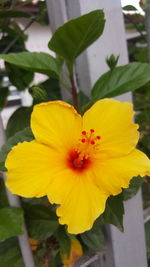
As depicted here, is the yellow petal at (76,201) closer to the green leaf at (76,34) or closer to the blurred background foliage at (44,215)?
the blurred background foliage at (44,215)

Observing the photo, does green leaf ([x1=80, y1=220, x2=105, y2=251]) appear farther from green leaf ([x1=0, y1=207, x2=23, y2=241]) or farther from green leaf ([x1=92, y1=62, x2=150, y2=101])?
green leaf ([x1=92, y1=62, x2=150, y2=101])

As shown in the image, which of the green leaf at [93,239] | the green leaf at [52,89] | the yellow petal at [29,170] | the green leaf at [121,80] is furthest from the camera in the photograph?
the green leaf at [52,89]

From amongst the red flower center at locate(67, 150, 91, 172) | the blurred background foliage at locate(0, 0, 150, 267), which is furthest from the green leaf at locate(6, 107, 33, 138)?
the red flower center at locate(67, 150, 91, 172)

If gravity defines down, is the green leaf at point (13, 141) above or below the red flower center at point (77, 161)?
above

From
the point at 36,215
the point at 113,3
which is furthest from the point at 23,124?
the point at 113,3

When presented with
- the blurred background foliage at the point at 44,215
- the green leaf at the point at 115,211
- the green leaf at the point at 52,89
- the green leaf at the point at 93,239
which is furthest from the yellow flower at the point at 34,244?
the green leaf at the point at 52,89
